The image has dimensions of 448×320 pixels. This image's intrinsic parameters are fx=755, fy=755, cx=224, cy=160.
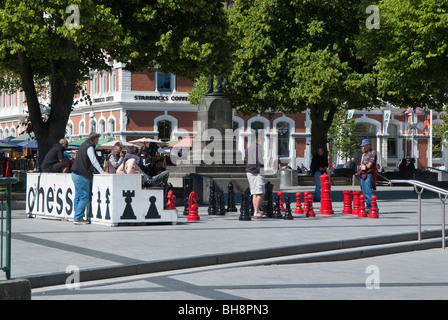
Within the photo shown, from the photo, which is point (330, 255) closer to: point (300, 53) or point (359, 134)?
point (300, 53)

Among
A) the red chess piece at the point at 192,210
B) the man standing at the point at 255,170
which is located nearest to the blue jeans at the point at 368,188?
the man standing at the point at 255,170

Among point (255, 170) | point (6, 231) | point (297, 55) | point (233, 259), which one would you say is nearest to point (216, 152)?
point (255, 170)

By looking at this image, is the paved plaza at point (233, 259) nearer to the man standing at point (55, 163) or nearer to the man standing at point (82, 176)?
the man standing at point (82, 176)

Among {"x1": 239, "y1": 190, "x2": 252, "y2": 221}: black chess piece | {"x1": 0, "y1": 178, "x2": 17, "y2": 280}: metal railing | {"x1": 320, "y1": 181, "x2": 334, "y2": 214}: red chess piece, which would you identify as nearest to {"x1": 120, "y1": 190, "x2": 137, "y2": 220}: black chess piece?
{"x1": 239, "y1": 190, "x2": 252, "y2": 221}: black chess piece

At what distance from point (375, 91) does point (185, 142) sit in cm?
1095

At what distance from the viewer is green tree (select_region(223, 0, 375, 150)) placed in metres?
33.6

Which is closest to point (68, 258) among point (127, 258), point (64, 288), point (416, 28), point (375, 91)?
point (127, 258)

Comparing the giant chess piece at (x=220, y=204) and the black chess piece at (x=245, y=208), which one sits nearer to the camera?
the black chess piece at (x=245, y=208)

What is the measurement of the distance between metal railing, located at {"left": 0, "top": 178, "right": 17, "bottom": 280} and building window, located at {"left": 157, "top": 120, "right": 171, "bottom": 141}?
160 feet

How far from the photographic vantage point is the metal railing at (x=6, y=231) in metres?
7.42

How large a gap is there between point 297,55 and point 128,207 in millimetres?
21271

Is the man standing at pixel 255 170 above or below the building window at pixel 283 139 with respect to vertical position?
below

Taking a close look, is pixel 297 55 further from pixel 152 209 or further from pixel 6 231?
pixel 6 231

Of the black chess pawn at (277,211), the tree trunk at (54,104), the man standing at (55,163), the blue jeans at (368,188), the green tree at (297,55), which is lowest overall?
the black chess pawn at (277,211)
